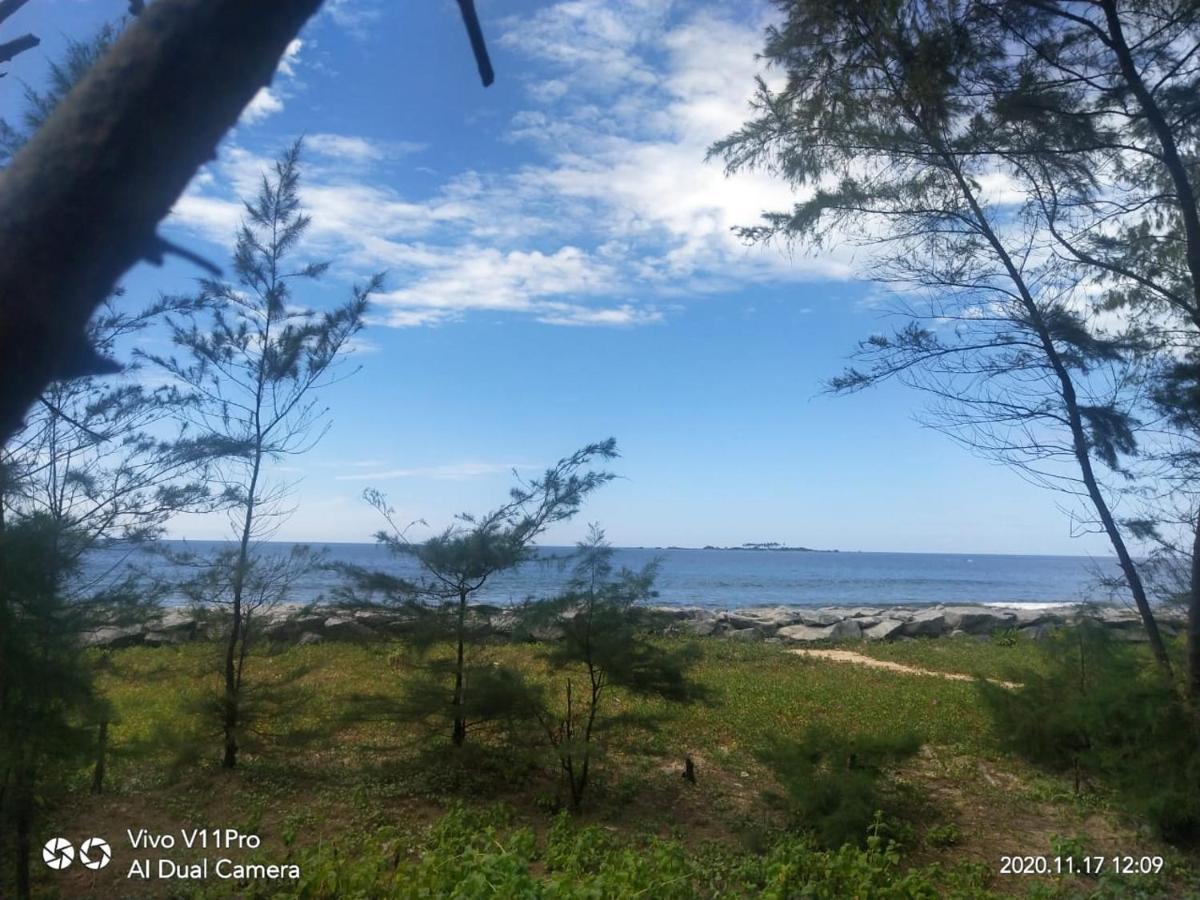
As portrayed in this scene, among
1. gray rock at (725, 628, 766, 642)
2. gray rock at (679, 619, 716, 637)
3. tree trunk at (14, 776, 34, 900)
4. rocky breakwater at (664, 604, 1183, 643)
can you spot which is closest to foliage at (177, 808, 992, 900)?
tree trunk at (14, 776, 34, 900)

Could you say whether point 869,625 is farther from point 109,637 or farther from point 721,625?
point 109,637

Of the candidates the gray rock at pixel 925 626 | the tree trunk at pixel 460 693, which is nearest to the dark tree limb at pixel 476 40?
the tree trunk at pixel 460 693

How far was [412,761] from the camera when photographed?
6711 mm

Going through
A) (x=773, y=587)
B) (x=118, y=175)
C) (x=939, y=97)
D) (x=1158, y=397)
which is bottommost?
(x=773, y=587)

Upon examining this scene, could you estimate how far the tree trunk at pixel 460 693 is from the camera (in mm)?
6695

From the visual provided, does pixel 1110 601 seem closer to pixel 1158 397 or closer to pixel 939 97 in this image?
pixel 1158 397

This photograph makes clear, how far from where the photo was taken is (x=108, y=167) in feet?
3.73

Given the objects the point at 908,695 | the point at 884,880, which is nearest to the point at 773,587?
the point at 908,695

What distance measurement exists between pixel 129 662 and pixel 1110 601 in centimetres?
762

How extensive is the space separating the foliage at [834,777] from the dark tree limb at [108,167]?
5065mm

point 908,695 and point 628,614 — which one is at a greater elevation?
point 628,614

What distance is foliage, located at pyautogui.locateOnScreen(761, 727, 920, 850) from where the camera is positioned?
524 cm

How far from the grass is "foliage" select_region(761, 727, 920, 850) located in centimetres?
19

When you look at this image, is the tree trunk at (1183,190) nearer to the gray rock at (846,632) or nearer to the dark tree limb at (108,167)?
the dark tree limb at (108,167)
